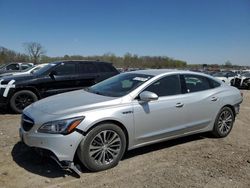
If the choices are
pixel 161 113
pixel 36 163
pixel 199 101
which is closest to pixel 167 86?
pixel 161 113

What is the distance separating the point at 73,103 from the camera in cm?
443

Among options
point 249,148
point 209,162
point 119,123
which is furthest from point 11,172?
point 249,148

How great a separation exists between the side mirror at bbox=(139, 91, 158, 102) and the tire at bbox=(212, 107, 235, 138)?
200cm

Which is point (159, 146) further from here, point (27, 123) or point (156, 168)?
point (27, 123)

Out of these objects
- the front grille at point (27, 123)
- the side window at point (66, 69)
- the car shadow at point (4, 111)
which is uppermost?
the side window at point (66, 69)

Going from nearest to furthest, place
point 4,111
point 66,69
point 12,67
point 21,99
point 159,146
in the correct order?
point 159,146 → point 21,99 → point 4,111 → point 66,69 → point 12,67

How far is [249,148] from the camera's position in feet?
18.2

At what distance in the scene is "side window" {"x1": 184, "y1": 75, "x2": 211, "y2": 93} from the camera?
18.3 ft

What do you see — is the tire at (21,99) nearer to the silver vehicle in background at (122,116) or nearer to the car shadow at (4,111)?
the car shadow at (4,111)

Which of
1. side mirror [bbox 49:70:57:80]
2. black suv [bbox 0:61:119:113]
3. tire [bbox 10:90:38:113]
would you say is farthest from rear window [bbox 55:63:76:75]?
tire [bbox 10:90:38:113]

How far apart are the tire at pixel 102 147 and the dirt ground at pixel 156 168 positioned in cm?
13

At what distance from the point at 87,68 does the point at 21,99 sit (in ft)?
8.28

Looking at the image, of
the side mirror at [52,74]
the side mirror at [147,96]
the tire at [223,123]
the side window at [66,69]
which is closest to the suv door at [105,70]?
the side window at [66,69]

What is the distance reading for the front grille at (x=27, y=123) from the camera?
13.8 feet
